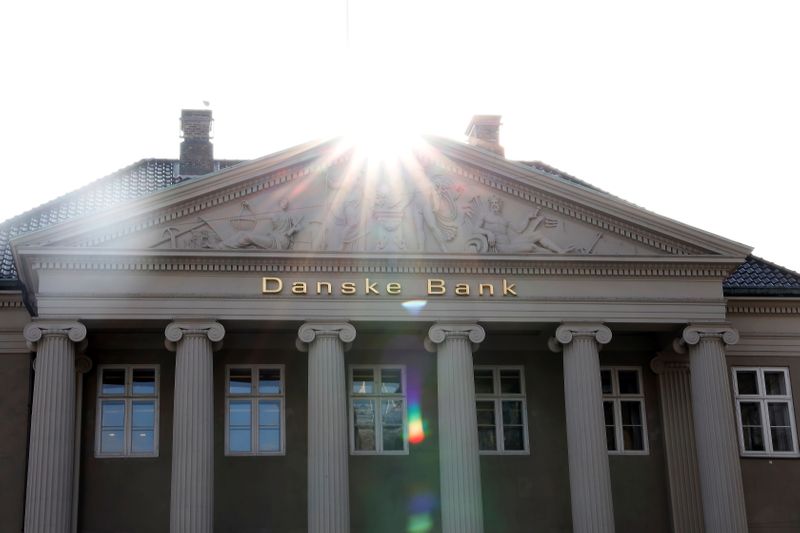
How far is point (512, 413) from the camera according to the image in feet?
100

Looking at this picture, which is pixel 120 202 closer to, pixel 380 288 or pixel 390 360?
pixel 380 288

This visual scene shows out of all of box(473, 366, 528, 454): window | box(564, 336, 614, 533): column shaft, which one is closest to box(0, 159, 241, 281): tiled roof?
box(473, 366, 528, 454): window

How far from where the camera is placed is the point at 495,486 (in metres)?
29.7

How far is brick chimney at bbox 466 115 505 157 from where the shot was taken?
37.7 metres

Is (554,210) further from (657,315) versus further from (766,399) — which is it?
(766,399)

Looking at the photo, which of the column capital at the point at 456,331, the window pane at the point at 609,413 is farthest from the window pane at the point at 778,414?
the column capital at the point at 456,331

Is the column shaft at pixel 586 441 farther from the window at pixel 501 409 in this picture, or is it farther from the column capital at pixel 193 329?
the column capital at pixel 193 329

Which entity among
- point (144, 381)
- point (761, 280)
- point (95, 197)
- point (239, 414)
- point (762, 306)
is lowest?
point (239, 414)

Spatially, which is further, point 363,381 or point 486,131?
point 486,131

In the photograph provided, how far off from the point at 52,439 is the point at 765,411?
16.9 meters

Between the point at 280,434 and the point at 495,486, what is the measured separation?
5207 millimetres

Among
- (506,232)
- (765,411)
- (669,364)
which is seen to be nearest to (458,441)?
(506,232)

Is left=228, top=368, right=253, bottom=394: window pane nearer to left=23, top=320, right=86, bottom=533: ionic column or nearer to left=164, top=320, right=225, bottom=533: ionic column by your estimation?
left=164, top=320, right=225, bottom=533: ionic column

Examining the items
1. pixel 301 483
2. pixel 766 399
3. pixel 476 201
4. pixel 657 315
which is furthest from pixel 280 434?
pixel 766 399
